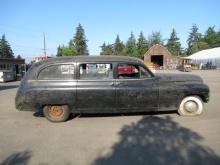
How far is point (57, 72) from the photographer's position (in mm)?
9352

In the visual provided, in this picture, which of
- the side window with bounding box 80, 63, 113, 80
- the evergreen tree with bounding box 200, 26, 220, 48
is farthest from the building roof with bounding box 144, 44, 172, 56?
the side window with bounding box 80, 63, 113, 80

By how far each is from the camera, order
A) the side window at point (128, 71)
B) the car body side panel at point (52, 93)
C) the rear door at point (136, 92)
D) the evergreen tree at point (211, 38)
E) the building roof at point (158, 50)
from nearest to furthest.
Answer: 1. the car body side panel at point (52, 93)
2. the rear door at point (136, 92)
3. the side window at point (128, 71)
4. the building roof at point (158, 50)
5. the evergreen tree at point (211, 38)

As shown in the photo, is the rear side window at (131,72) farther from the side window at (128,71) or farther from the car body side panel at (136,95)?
the car body side panel at (136,95)

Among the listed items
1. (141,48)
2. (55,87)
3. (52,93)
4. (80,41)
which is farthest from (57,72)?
(80,41)

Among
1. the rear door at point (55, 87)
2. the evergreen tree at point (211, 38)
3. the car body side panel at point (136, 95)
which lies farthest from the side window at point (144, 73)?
the evergreen tree at point (211, 38)

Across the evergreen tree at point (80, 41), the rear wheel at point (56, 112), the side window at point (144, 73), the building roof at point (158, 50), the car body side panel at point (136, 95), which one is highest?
the evergreen tree at point (80, 41)

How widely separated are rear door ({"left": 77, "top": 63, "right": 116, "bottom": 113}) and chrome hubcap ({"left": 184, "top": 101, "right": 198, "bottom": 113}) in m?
2.16

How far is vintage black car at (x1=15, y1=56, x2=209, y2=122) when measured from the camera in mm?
9188

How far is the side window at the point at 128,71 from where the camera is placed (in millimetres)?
9477

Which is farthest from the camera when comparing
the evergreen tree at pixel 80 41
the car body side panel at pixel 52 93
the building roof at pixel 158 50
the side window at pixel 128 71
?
the evergreen tree at pixel 80 41

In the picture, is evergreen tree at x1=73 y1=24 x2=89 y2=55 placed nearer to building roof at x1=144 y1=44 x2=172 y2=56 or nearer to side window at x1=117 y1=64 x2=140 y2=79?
building roof at x1=144 y1=44 x2=172 y2=56

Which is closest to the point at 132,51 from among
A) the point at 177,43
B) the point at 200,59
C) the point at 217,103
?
the point at 200,59

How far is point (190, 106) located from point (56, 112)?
3.87 m

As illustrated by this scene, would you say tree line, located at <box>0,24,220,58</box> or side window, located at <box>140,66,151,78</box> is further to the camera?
tree line, located at <box>0,24,220,58</box>
